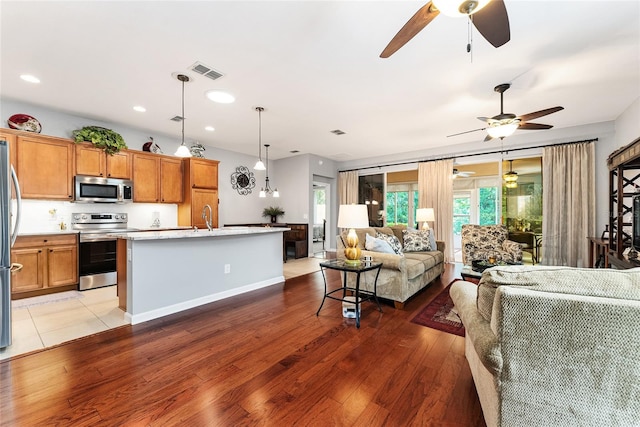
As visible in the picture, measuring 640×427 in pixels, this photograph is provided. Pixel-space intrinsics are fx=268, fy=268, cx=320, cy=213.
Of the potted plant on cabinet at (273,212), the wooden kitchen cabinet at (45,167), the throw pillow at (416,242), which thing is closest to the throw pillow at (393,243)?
the throw pillow at (416,242)

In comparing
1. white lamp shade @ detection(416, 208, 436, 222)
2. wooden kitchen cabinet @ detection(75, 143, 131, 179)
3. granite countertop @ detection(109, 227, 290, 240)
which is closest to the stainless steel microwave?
wooden kitchen cabinet @ detection(75, 143, 131, 179)

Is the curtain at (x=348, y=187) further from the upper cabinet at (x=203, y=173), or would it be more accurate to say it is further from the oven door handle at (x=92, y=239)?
the oven door handle at (x=92, y=239)

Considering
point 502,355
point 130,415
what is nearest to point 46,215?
point 130,415

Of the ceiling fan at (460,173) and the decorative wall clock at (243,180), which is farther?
the decorative wall clock at (243,180)

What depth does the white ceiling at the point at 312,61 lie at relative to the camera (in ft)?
6.86

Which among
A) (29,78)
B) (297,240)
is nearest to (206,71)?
(29,78)

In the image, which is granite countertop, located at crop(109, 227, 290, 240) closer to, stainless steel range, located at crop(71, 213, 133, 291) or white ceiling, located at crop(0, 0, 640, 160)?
stainless steel range, located at crop(71, 213, 133, 291)

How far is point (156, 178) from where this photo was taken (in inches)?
197

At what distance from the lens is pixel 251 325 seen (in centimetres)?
281

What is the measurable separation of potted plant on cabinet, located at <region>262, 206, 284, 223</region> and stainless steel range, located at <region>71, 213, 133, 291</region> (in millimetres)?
3350

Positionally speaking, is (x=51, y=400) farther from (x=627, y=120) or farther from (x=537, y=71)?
(x=627, y=120)

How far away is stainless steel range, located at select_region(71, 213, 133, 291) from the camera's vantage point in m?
3.96

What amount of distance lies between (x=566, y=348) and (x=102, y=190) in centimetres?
567

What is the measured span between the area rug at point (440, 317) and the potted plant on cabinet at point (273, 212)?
4.73m
